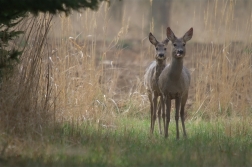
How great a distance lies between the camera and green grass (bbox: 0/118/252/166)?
7133 mm

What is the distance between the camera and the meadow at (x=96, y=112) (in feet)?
24.2

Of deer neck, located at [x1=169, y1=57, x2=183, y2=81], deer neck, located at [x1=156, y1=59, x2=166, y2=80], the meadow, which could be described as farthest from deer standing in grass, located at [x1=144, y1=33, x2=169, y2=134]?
deer neck, located at [x1=169, y1=57, x2=183, y2=81]

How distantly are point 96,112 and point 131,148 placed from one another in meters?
2.53

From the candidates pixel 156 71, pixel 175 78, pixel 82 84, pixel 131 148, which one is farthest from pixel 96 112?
pixel 131 148

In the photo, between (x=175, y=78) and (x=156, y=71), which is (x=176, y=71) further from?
(x=156, y=71)

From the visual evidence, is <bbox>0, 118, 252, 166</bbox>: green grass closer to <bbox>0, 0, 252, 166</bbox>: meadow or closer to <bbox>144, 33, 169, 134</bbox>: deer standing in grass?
<bbox>0, 0, 252, 166</bbox>: meadow

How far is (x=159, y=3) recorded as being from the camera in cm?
2595

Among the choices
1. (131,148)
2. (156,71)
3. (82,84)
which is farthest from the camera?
(82,84)

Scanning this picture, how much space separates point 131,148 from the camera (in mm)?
7895

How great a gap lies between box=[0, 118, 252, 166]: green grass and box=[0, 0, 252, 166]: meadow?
11 millimetres

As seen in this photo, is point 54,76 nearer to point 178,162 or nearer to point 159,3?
point 178,162

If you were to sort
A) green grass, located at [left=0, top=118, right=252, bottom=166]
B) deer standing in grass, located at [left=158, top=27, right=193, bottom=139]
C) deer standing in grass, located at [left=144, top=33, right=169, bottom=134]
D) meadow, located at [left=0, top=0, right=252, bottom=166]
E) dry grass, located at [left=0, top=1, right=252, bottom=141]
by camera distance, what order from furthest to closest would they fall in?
deer standing in grass, located at [left=144, top=33, right=169, bottom=134]
deer standing in grass, located at [left=158, top=27, right=193, bottom=139]
dry grass, located at [left=0, top=1, right=252, bottom=141]
meadow, located at [left=0, top=0, right=252, bottom=166]
green grass, located at [left=0, top=118, right=252, bottom=166]

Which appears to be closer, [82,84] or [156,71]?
[156,71]

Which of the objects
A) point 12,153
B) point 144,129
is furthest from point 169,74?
point 12,153
